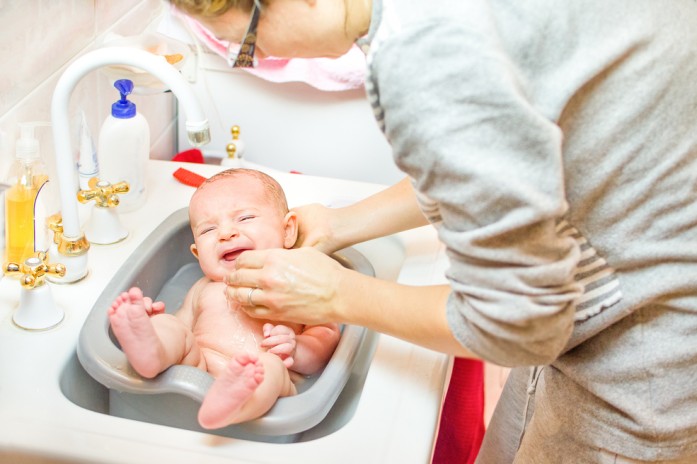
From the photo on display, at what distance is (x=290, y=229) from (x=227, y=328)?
0.21 metres

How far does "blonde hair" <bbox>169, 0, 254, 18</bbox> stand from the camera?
82 cm

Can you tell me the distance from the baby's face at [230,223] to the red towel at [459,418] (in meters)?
0.47

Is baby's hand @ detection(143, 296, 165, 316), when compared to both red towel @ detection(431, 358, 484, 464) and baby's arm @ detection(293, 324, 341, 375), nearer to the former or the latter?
baby's arm @ detection(293, 324, 341, 375)

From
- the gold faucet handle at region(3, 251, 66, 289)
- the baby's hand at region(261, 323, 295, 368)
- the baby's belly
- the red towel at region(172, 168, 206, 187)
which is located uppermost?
the gold faucet handle at region(3, 251, 66, 289)

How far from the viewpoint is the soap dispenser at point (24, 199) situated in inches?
45.6

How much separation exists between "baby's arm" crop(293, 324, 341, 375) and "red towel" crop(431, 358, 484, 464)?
1.23 feet

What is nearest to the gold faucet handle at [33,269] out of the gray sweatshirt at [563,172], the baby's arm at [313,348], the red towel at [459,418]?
the baby's arm at [313,348]

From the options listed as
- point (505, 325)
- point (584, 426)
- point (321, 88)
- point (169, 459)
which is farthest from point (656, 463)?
point (321, 88)

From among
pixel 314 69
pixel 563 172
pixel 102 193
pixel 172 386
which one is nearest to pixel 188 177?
pixel 102 193

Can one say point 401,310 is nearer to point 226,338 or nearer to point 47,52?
point 226,338

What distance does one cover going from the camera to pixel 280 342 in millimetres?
1179

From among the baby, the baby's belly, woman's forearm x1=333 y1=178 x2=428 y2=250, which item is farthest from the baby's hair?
the baby's belly

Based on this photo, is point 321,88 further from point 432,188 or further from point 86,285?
point 432,188

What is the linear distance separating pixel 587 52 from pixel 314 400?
21.7 inches
